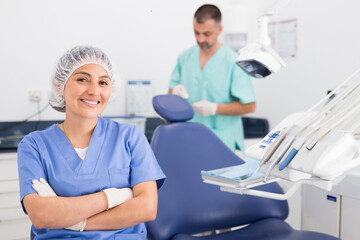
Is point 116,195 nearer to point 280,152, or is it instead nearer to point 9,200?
point 280,152

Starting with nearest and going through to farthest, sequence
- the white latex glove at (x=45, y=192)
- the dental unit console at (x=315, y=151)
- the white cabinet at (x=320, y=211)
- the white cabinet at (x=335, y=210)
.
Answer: the dental unit console at (x=315, y=151) → the white latex glove at (x=45, y=192) → the white cabinet at (x=335, y=210) → the white cabinet at (x=320, y=211)

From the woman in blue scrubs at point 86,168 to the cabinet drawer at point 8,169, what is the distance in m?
1.04

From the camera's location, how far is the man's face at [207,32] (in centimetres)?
216

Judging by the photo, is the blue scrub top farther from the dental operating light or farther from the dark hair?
the dark hair

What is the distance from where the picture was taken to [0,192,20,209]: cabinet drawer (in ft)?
7.28

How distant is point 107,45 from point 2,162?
1.08 meters

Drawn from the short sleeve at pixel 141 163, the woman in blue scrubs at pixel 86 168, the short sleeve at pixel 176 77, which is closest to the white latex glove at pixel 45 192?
the woman in blue scrubs at pixel 86 168

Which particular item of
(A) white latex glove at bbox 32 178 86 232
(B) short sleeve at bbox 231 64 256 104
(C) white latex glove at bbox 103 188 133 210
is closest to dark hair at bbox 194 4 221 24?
(B) short sleeve at bbox 231 64 256 104

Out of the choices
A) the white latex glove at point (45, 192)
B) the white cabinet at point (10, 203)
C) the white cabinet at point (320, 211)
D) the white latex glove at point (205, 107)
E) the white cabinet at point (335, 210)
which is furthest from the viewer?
the white cabinet at point (10, 203)

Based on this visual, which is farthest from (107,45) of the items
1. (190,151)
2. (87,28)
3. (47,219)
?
(47,219)

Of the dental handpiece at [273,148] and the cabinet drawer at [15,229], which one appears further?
the cabinet drawer at [15,229]

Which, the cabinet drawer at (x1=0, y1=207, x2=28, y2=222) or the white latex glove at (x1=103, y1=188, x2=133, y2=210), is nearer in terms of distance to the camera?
the white latex glove at (x1=103, y1=188, x2=133, y2=210)

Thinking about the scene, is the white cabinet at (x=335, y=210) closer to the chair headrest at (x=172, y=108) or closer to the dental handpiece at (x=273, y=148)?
the dental handpiece at (x=273, y=148)

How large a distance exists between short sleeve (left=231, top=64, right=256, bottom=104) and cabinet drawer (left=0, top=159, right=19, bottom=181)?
1310 mm
